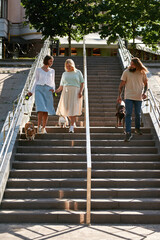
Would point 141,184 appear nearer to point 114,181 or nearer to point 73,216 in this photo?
point 114,181

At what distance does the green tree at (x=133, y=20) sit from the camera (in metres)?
26.7

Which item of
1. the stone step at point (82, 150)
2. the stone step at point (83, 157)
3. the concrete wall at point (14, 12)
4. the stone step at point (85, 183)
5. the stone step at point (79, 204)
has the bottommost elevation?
the stone step at point (79, 204)

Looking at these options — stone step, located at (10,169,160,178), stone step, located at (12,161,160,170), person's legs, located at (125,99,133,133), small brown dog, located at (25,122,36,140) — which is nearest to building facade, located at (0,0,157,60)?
person's legs, located at (125,99,133,133)

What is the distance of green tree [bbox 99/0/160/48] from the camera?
26719mm

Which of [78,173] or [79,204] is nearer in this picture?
[79,204]

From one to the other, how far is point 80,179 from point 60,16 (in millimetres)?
19163

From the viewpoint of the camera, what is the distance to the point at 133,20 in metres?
26.5

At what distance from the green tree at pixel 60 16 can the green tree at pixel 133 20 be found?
0.91 m

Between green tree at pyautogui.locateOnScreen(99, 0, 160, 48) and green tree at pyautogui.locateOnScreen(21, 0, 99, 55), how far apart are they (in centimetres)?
91

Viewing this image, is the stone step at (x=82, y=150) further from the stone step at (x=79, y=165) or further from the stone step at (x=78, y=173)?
the stone step at (x=78, y=173)

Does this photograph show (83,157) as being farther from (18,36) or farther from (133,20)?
(18,36)

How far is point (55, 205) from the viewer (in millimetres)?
7805

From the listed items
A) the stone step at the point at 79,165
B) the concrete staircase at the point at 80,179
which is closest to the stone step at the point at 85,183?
the concrete staircase at the point at 80,179

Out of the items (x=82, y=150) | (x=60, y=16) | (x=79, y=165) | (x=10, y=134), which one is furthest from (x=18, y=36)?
(x=79, y=165)
